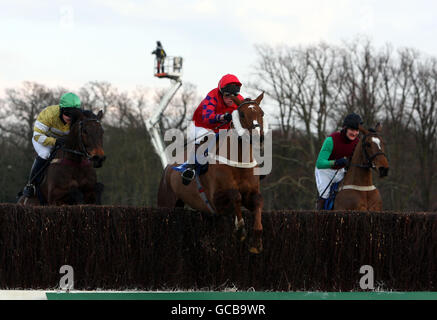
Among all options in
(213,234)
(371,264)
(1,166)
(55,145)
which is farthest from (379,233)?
(1,166)

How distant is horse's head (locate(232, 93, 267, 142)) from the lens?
24.3 ft

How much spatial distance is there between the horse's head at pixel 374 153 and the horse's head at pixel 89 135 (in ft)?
11.2

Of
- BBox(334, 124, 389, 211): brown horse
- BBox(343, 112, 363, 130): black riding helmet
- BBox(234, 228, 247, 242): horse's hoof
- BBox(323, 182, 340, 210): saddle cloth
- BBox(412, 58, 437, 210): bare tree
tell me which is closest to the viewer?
BBox(234, 228, 247, 242): horse's hoof

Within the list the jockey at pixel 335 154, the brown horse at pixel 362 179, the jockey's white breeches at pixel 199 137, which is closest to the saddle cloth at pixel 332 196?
the jockey at pixel 335 154

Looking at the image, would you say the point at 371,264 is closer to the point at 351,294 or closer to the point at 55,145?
the point at 351,294

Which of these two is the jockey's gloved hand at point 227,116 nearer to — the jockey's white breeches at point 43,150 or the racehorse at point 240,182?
the racehorse at point 240,182

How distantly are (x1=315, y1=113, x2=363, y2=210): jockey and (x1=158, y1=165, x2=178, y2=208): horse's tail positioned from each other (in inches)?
82.6

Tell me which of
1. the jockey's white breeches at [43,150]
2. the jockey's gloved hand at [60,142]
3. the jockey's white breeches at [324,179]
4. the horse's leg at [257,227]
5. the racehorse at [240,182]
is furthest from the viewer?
the jockey's white breeches at [324,179]

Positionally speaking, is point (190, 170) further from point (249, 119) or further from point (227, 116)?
point (249, 119)

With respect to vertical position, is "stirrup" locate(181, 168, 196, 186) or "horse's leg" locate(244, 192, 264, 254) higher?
"stirrup" locate(181, 168, 196, 186)

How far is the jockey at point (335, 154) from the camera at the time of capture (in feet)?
33.6

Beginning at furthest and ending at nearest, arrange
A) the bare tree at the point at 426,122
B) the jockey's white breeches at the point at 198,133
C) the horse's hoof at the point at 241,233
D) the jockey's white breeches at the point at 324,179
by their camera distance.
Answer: the bare tree at the point at 426,122 < the jockey's white breeches at the point at 324,179 < the jockey's white breeches at the point at 198,133 < the horse's hoof at the point at 241,233

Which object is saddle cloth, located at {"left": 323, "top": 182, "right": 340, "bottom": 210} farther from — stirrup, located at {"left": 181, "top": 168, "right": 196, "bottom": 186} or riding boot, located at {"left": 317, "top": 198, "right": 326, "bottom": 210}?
stirrup, located at {"left": 181, "top": 168, "right": 196, "bottom": 186}

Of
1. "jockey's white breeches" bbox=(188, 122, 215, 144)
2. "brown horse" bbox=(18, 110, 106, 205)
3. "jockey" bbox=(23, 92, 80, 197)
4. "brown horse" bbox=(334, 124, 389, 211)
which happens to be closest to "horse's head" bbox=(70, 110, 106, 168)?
A: "brown horse" bbox=(18, 110, 106, 205)
